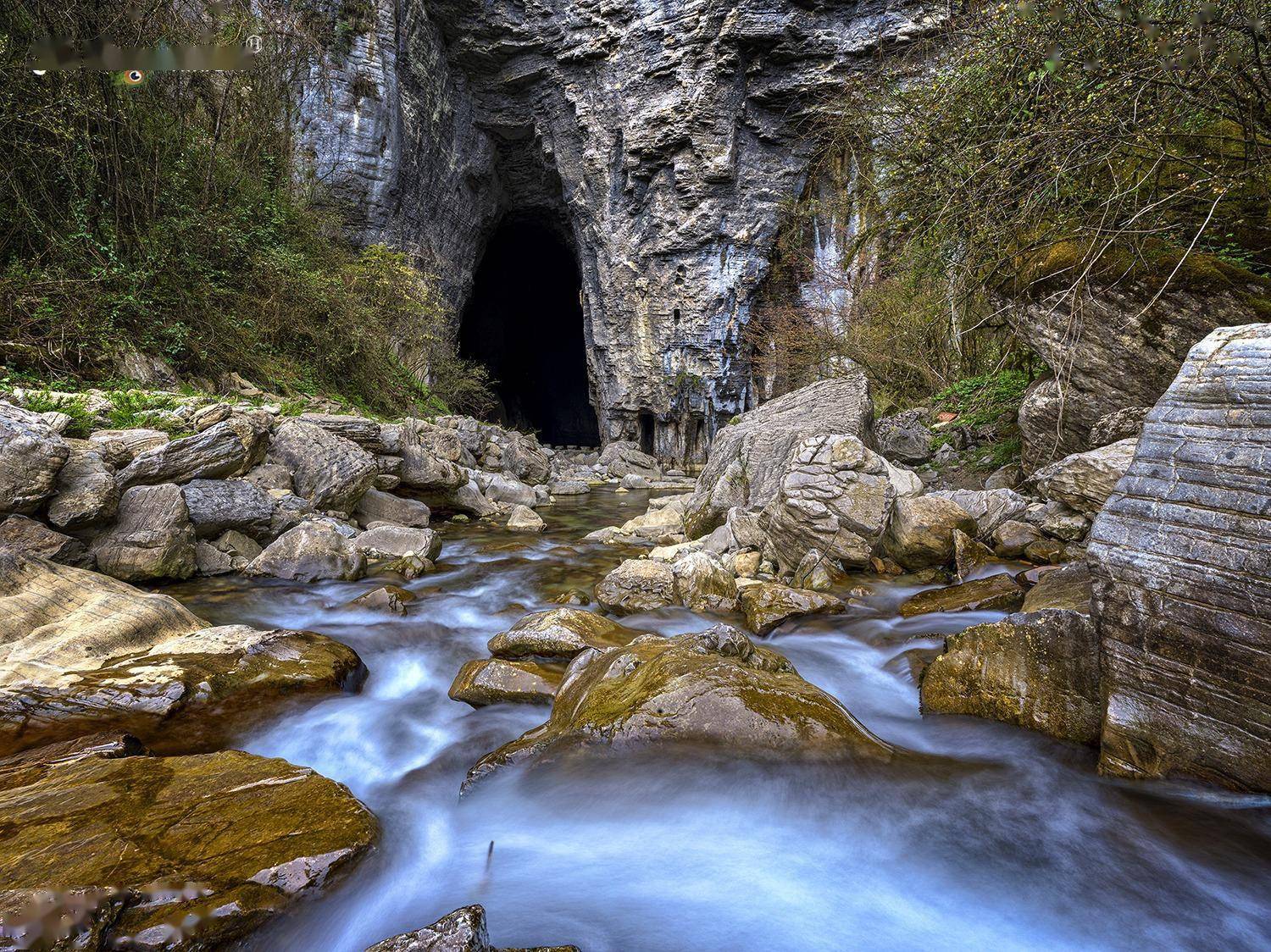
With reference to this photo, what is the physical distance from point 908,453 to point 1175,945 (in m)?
6.83

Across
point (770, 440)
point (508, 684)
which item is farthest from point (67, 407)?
point (770, 440)

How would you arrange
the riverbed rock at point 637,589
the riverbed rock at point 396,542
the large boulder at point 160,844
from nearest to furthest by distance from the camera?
the large boulder at point 160,844
the riverbed rock at point 637,589
the riverbed rock at point 396,542

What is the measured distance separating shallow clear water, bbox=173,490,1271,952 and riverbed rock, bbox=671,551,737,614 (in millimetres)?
1479

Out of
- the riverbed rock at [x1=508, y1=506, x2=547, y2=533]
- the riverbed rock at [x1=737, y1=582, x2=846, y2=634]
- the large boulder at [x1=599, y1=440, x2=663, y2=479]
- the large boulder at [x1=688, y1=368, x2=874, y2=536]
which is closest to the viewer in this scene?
the riverbed rock at [x1=737, y1=582, x2=846, y2=634]

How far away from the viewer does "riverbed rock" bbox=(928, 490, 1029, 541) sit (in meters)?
4.60

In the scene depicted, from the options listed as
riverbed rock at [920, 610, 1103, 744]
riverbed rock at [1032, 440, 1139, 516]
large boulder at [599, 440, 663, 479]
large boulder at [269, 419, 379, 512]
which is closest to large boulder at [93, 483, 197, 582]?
large boulder at [269, 419, 379, 512]

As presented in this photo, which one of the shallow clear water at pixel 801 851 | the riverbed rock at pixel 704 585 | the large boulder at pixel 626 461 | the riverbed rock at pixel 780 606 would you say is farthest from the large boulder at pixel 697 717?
the large boulder at pixel 626 461

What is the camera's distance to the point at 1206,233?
386 cm

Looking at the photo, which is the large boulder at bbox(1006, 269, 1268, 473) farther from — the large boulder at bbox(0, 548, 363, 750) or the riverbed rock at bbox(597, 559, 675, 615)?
the large boulder at bbox(0, 548, 363, 750)

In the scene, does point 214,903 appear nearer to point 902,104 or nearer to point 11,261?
point 902,104

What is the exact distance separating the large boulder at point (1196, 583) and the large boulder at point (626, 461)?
16377mm

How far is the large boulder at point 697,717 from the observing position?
7.43ft

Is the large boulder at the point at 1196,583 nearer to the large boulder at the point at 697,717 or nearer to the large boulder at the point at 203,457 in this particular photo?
the large boulder at the point at 697,717

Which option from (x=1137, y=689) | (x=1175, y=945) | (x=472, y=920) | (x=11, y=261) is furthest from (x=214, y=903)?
(x=11, y=261)
